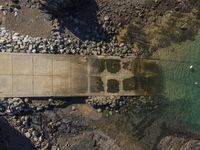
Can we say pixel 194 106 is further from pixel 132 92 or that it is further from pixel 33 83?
pixel 33 83

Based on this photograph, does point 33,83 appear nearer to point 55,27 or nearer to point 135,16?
point 55,27

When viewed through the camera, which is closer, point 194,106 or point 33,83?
point 33,83

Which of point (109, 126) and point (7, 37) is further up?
point (7, 37)

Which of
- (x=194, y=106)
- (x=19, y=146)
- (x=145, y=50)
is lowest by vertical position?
(x=19, y=146)

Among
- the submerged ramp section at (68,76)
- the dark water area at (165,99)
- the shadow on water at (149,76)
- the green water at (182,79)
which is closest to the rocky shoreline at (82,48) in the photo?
the dark water area at (165,99)

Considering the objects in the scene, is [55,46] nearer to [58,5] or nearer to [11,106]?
[58,5]

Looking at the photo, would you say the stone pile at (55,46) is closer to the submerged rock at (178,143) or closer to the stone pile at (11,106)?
the stone pile at (11,106)

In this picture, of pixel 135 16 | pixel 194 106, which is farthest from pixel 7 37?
pixel 194 106
